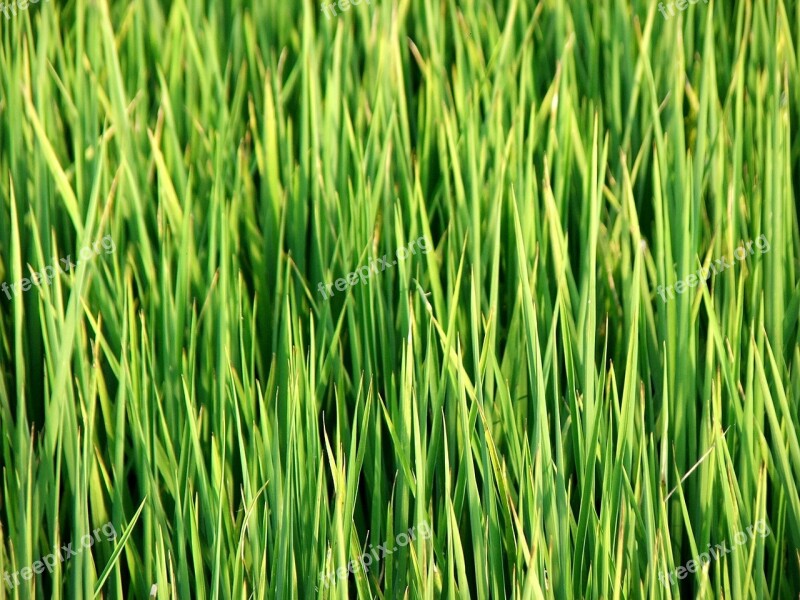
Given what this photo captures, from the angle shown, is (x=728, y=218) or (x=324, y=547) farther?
(x=728, y=218)

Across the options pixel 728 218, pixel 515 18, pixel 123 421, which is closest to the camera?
pixel 123 421

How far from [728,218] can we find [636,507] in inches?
16.7

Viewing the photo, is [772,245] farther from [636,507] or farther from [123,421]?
[123,421]

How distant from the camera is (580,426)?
2.78 feet

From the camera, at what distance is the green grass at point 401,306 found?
83 cm

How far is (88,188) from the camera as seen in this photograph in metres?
1.07

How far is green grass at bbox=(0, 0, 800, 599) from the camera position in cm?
83

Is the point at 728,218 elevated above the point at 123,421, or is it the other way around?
the point at 728,218

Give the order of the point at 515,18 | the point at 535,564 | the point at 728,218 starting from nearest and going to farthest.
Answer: the point at 535,564 → the point at 728,218 → the point at 515,18

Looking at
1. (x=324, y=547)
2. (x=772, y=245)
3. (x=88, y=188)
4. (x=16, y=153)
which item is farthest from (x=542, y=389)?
(x=16, y=153)

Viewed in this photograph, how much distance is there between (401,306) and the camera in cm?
94

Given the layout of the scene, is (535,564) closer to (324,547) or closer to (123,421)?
(324,547)

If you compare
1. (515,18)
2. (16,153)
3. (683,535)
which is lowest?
(683,535)

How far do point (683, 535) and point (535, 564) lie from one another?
24cm
